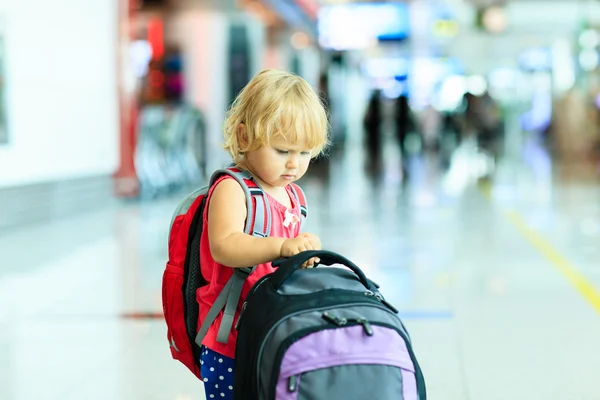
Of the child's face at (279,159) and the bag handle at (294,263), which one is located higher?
the child's face at (279,159)

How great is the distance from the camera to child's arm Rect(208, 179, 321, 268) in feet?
7.32

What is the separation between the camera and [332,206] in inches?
430

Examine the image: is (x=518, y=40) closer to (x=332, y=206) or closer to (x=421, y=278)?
(x=332, y=206)

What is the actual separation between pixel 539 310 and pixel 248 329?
3.19m

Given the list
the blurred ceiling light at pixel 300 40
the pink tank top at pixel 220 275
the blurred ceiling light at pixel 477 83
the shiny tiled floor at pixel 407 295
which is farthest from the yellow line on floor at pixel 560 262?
the blurred ceiling light at pixel 477 83

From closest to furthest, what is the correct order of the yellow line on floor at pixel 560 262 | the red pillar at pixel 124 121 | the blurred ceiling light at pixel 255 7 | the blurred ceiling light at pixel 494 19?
1. the yellow line on floor at pixel 560 262
2. the red pillar at pixel 124 121
3. the blurred ceiling light at pixel 255 7
4. the blurred ceiling light at pixel 494 19

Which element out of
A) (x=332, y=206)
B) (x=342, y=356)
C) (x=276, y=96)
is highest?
(x=276, y=96)

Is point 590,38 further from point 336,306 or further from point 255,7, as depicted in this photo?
point 336,306

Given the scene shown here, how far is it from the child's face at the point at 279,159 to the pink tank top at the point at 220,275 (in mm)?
66

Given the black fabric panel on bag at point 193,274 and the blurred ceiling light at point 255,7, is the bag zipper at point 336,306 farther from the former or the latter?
the blurred ceiling light at point 255,7

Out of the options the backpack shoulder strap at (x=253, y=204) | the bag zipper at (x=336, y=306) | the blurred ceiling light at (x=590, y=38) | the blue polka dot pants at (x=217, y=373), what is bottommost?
the blue polka dot pants at (x=217, y=373)

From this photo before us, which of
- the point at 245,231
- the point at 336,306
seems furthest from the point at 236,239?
the point at 336,306

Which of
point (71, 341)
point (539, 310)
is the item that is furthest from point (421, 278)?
point (71, 341)

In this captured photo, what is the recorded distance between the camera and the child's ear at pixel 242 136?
2370 millimetres
